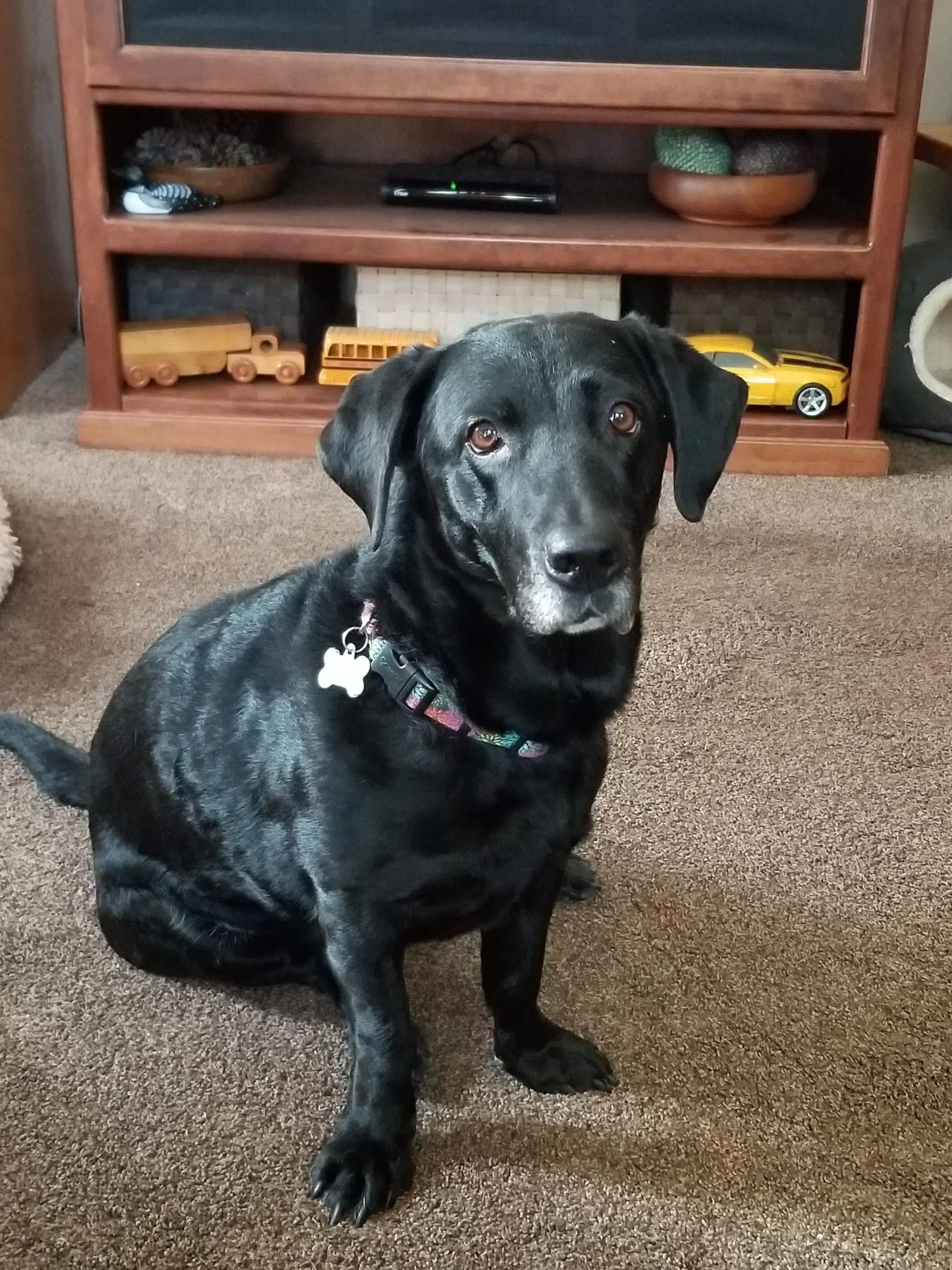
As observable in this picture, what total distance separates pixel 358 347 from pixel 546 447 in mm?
1617

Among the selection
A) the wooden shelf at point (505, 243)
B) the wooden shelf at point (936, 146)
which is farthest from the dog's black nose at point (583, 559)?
the wooden shelf at point (936, 146)

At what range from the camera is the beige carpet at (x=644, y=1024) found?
3.48 feet

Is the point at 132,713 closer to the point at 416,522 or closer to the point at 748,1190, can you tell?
the point at 416,522

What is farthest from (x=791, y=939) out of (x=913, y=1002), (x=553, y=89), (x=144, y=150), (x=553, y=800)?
(x=144, y=150)

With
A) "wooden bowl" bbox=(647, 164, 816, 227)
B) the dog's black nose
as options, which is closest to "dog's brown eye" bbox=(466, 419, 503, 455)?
the dog's black nose

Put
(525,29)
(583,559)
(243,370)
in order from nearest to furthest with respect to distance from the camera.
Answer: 1. (583,559)
2. (525,29)
3. (243,370)

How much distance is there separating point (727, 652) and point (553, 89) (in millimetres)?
1117

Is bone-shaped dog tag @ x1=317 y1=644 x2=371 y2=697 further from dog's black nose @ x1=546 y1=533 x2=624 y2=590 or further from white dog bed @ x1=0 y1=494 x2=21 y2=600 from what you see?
white dog bed @ x1=0 y1=494 x2=21 y2=600

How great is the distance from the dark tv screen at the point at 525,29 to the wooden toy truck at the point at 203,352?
0.53 meters

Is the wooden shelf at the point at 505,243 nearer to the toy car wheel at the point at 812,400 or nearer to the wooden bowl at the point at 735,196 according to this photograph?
the wooden bowl at the point at 735,196

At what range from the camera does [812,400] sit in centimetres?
251

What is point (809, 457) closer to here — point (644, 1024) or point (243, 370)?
point (243, 370)

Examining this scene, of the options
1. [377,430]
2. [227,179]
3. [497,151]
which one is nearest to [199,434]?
[227,179]

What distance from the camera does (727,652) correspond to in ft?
6.21
